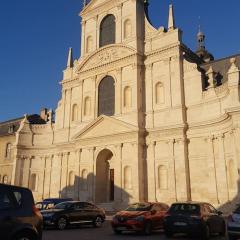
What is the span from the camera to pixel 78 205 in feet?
63.5

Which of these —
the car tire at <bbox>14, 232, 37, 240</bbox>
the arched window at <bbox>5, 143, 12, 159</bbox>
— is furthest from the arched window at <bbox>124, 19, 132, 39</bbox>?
the car tire at <bbox>14, 232, 37, 240</bbox>

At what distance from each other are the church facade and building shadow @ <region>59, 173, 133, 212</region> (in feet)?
0.31

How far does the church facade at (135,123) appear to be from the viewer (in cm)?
2828

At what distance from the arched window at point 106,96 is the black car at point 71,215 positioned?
15.6 meters

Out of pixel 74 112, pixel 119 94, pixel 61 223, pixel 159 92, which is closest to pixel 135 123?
pixel 159 92

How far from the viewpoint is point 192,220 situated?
47.3ft

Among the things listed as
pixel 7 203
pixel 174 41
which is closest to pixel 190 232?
pixel 7 203

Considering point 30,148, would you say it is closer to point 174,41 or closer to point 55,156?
point 55,156

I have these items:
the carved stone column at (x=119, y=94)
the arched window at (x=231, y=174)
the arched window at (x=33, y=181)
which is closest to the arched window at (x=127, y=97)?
the carved stone column at (x=119, y=94)

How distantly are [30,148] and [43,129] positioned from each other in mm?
2670

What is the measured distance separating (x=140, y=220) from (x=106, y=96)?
68.1 ft

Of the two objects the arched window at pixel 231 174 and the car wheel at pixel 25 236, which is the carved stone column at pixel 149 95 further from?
the car wheel at pixel 25 236

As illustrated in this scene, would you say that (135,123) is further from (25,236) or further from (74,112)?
(25,236)

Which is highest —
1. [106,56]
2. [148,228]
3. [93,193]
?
[106,56]
